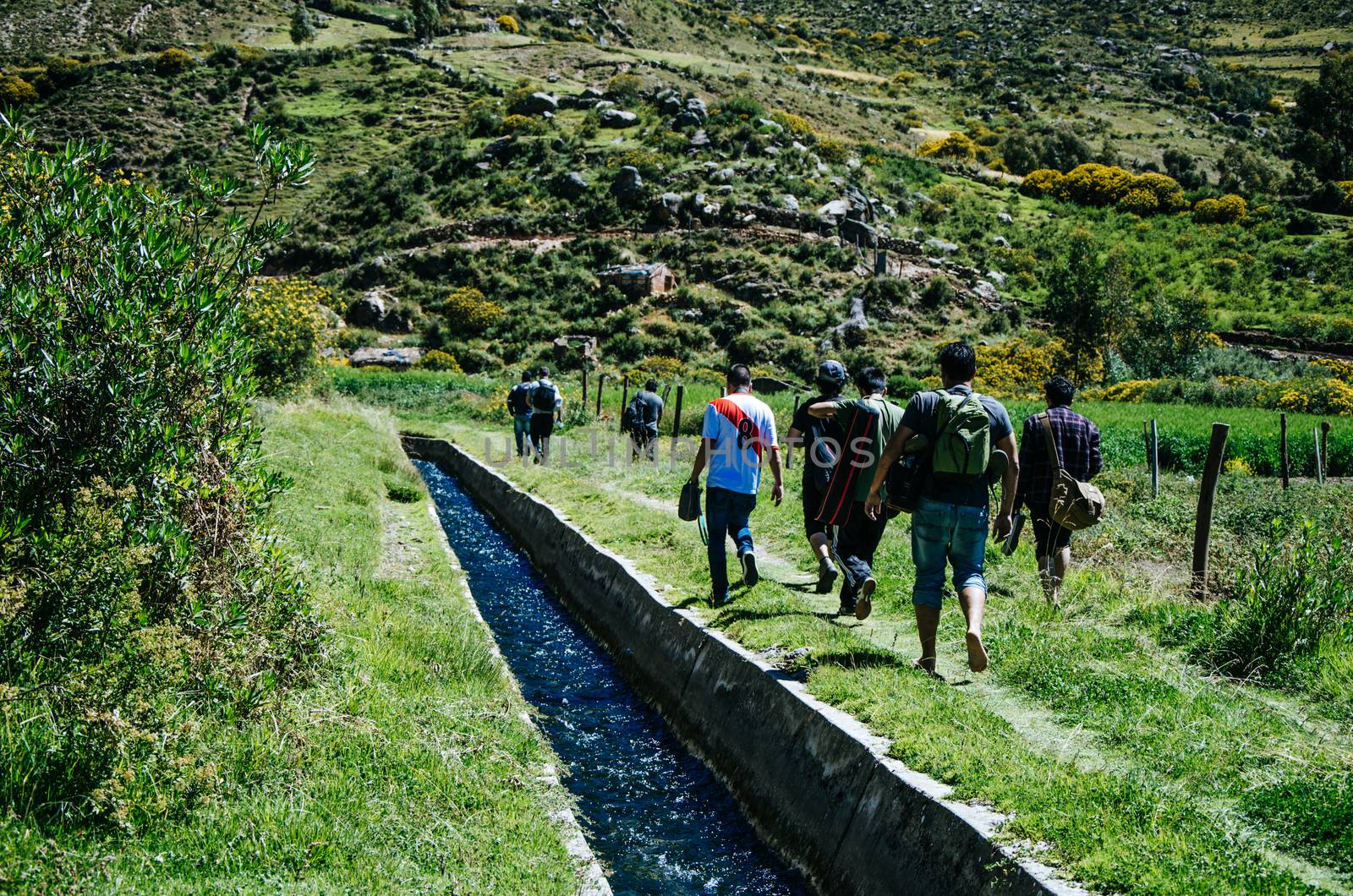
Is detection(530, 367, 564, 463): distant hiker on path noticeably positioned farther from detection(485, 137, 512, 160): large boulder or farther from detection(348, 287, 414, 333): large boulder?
detection(485, 137, 512, 160): large boulder

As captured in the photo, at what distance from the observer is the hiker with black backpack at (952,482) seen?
609cm

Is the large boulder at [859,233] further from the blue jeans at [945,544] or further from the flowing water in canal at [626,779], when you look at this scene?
the blue jeans at [945,544]

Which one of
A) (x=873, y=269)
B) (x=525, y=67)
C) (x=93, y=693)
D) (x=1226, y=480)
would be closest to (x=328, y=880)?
(x=93, y=693)

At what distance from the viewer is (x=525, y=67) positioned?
3391 inches

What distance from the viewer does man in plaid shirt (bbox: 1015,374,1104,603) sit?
27.9ft

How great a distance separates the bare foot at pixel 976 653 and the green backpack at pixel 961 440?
103cm

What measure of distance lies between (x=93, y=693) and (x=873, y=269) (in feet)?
165

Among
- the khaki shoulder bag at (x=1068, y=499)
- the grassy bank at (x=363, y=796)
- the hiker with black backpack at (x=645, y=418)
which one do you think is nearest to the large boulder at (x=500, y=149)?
the hiker with black backpack at (x=645, y=418)

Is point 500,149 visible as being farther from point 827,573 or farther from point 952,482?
point 952,482

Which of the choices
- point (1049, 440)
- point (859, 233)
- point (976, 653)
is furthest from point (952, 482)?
point (859, 233)

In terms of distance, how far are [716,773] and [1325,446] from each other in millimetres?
18211

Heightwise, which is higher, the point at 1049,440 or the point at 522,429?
the point at 1049,440

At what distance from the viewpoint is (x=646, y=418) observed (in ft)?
60.4

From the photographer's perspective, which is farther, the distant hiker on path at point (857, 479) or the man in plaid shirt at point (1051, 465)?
the man in plaid shirt at point (1051, 465)
